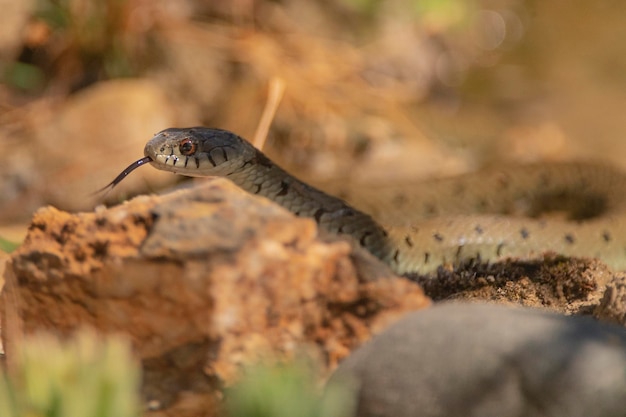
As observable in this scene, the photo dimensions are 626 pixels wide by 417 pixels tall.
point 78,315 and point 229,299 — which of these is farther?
point 78,315

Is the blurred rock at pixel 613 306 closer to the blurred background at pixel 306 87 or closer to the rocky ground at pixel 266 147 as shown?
the rocky ground at pixel 266 147

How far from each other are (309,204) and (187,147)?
692 millimetres

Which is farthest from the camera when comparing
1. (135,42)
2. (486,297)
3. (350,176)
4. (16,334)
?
(135,42)

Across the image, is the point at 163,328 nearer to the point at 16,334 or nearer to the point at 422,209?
the point at 16,334

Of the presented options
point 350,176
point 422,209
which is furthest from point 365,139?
point 422,209

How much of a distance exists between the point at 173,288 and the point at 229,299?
179 mm

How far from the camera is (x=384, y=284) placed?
264cm

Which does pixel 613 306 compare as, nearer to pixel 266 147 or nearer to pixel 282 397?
pixel 282 397

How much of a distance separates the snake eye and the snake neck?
26 cm

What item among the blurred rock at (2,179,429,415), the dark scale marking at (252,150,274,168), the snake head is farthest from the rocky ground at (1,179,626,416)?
the dark scale marking at (252,150,274,168)

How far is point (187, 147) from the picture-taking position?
160 inches

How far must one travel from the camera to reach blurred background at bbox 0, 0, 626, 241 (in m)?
6.89

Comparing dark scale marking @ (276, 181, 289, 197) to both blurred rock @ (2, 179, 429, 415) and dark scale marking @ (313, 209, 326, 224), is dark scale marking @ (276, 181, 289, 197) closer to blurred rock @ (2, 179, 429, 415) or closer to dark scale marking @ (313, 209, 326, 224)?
dark scale marking @ (313, 209, 326, 224)

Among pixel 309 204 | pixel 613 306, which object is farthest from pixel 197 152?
pixel 613 306
